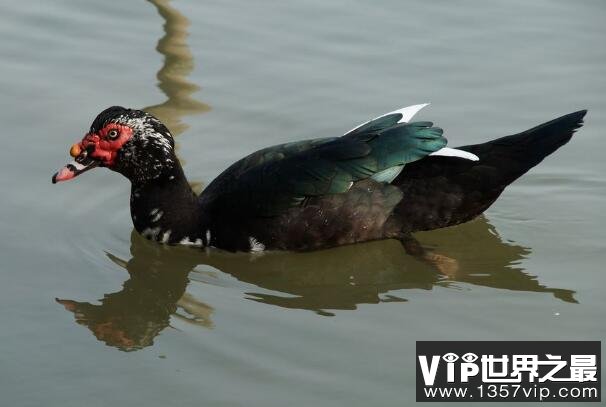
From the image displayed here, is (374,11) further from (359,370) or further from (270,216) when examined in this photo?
(359,370)

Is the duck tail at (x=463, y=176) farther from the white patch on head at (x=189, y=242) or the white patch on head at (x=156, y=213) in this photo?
the white patch on head at (x=156, y=213)

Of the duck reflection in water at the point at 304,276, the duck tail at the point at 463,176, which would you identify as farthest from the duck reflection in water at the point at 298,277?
the duck tail at the point at 463,176

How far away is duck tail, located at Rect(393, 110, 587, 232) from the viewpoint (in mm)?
8398

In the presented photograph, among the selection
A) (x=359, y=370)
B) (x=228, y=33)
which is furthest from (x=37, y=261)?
(x=228, y=33)

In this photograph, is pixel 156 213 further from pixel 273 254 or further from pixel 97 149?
pixel 273 254

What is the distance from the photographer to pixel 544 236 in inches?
336

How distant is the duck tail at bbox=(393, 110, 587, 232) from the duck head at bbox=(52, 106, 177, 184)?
1612 mm

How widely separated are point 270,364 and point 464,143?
3.53 m

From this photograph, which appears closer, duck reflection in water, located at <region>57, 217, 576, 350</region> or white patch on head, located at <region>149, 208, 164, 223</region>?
duck reflection in water, located at <region>57, 217, 576, 350</region>

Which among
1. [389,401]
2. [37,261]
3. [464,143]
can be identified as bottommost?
[389,401]

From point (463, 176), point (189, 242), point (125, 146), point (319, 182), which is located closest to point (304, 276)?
point (319, 182)

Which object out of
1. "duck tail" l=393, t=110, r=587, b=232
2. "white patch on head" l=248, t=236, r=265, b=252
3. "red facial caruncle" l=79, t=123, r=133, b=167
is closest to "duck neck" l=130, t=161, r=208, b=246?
"red facial caruncle" l=79, t=123, r=133, b=167

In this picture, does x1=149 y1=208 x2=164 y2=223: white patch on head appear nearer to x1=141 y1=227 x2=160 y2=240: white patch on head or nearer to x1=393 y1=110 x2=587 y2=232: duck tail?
x1=141 y1=227 x2=160 y2=240: white patch on head

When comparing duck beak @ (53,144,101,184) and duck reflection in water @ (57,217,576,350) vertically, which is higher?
duck beak @ (53,144,101,184)
